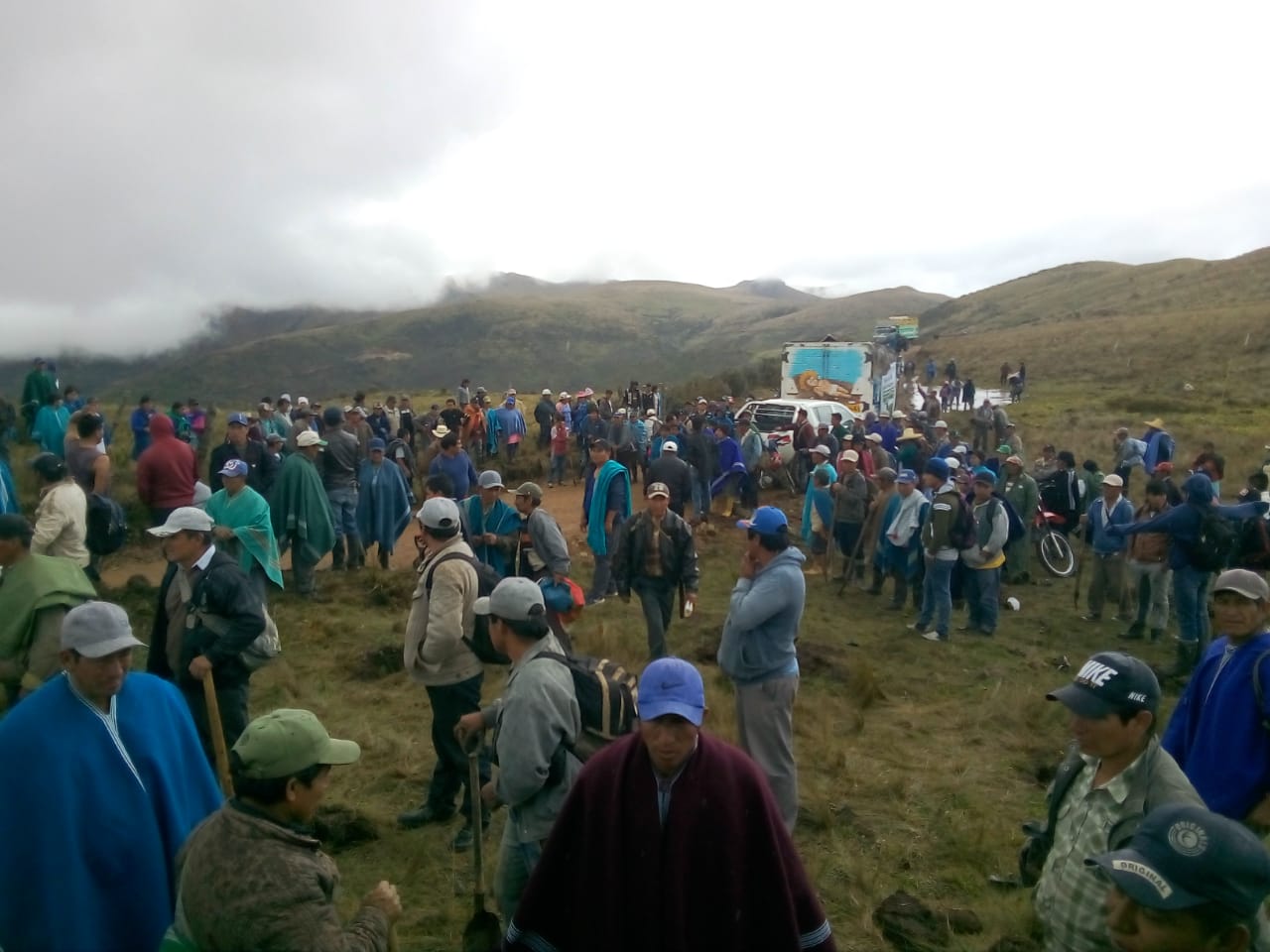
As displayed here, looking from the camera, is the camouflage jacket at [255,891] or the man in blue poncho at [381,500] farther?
the man in blue poncho at [381,500]

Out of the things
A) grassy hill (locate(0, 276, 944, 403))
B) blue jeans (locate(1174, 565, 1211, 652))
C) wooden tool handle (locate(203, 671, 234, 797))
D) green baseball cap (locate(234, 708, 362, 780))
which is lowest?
blue jeans (locate(1174, 565, 1211, 652))

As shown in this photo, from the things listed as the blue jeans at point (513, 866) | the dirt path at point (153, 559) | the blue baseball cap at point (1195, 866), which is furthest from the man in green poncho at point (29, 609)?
the dirt path at point (153, 559)

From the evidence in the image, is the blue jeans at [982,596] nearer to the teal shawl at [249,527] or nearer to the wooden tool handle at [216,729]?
the teal shawl at [249,527]

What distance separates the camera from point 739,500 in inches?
647

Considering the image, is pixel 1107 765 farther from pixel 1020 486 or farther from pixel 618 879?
pixel 1020 486

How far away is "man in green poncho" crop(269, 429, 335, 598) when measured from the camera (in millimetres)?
9219

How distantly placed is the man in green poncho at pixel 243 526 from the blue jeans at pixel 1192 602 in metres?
8.14

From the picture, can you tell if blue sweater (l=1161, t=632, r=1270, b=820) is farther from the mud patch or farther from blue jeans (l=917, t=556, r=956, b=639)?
blue jeans (l=917, t=556, r=956, b=639)

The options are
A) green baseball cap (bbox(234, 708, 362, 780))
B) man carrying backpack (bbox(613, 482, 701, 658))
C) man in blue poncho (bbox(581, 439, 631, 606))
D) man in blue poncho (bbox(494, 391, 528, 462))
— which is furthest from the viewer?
man in blue poncho (bbox(494, 391, 528, 462))

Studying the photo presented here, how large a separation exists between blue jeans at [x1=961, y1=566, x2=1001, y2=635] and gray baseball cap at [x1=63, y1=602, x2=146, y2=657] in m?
8.83

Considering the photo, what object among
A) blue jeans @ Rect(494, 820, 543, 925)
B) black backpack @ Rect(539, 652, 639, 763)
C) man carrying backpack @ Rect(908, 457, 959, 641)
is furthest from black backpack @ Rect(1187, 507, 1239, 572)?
blue jeans @ Rect(494, 820, 543, 925)

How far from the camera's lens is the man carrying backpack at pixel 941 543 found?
30.6 ft

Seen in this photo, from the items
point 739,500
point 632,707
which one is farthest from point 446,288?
point 632,707

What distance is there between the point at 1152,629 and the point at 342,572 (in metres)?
9.64
